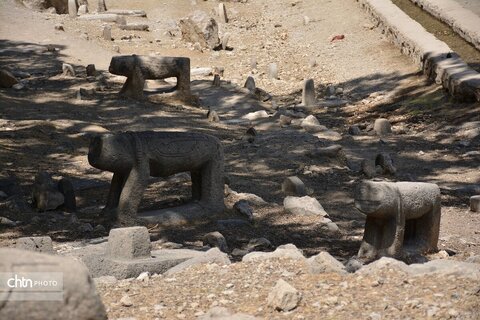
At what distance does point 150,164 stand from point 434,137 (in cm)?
665

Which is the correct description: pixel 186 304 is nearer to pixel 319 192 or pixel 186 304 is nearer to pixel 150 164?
pixel 150 164

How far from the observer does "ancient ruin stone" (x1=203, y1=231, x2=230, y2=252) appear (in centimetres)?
944

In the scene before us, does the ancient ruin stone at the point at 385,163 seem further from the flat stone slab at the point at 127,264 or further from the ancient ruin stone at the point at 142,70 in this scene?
the flat stone slab at the point at 127,264

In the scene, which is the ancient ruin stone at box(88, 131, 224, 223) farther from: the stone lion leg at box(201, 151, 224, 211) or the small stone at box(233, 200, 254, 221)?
the small stone at box(233, 200, 254, 221)

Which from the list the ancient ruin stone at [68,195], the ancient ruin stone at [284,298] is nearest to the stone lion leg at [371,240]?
the ancient ruin stone at [284,298]

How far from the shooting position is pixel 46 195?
10602 millimetres

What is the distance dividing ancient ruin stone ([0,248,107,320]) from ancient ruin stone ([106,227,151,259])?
3.82 meters

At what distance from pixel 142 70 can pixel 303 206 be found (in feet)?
24.4

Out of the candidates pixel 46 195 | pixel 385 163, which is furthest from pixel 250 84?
pixel 46 195

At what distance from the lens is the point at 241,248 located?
378 inches

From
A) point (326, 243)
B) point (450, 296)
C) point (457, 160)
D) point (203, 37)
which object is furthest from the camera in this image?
point (203, 37)

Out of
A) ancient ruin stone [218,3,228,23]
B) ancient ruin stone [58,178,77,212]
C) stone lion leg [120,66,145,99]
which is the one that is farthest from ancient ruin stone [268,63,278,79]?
ancient ruin stone [58,178,77,212]

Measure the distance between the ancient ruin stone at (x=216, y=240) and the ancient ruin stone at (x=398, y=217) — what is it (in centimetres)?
121

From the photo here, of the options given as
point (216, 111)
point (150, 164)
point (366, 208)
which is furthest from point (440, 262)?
point (216, 111)
